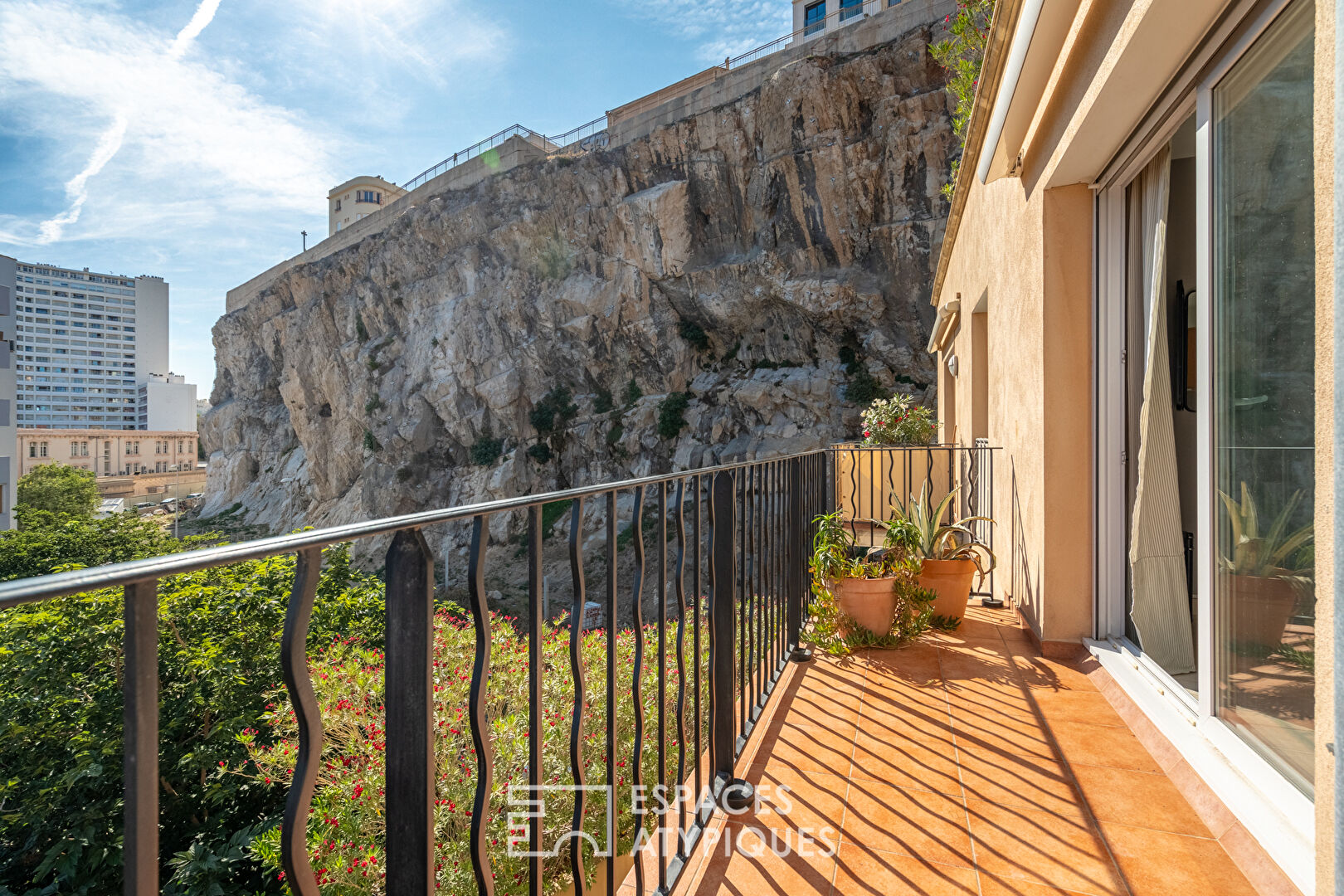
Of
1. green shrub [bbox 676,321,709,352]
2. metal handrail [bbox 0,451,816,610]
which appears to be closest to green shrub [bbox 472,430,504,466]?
green shrub [bbox 676,321,709,352]

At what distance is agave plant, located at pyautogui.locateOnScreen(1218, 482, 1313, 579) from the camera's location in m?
1.54

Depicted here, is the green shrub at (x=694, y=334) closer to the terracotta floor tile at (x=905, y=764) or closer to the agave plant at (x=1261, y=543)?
the terracotta floor tile at (x=905, y=764)

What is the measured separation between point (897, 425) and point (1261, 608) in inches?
275

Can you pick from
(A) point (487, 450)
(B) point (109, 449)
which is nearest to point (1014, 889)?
(A) point (487, 450)

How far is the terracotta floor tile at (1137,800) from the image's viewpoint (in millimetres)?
1769

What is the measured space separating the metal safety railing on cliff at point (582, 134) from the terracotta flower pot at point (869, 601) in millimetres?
20242

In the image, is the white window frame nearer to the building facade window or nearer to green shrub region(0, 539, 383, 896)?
green shrub region(0, 539, 383, 896)

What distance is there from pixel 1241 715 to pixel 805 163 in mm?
19002

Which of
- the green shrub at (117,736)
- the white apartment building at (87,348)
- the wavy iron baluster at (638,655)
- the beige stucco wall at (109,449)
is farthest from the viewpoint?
the white apartment building at (87,348)

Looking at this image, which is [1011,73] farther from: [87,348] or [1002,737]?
[87,348]

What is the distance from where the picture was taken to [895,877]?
5.22 ft

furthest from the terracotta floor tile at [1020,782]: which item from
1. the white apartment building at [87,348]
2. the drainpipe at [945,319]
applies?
the white apartment building at [87,348]

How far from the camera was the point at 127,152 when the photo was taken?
204 feet

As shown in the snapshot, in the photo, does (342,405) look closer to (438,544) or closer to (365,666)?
(438,544)
